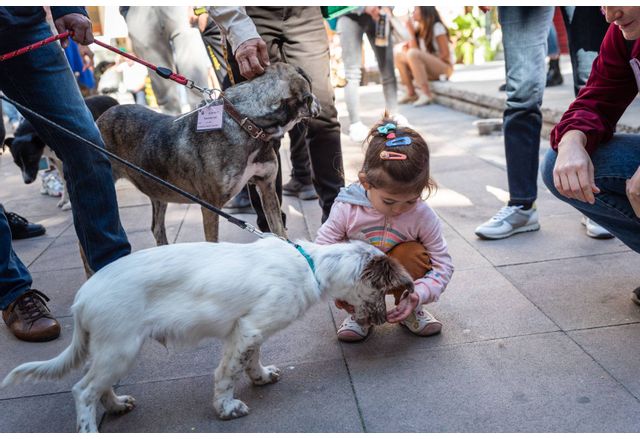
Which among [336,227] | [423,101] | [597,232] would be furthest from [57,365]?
[423,101]

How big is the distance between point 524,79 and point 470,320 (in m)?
1.77

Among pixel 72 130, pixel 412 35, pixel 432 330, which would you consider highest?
pixel 72 130

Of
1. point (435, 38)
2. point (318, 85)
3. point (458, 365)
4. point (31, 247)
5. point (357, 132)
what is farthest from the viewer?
point (435, 38)

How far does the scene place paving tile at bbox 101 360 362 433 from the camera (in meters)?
2.45

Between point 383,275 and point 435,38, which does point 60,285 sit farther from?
point 435,38

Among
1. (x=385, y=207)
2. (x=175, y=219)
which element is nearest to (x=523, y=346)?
(x=385, y=207)

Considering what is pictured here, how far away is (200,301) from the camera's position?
239 cm

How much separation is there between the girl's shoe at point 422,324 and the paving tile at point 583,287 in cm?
58

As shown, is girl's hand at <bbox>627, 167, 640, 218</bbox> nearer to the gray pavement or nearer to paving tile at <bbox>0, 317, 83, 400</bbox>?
the gray pavement

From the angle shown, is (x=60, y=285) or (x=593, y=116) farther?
(x=60, y=285)

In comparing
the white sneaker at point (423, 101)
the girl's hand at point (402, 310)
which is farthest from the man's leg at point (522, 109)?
the white sneaker at point (423, 101)
